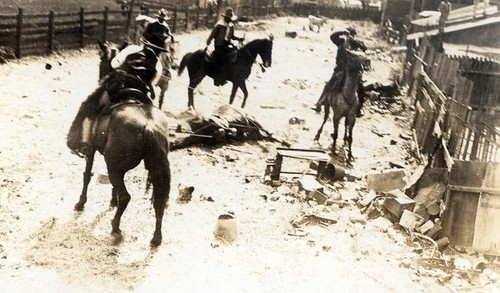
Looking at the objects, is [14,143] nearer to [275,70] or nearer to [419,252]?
[419,252]

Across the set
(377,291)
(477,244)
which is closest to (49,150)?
(377,291)

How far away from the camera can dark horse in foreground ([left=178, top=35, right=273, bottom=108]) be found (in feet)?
45.0

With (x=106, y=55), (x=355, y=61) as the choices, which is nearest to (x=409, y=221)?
(x=355, y=61)

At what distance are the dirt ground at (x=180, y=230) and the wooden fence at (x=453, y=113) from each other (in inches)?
43.2

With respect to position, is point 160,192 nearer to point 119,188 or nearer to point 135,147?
point 119,188

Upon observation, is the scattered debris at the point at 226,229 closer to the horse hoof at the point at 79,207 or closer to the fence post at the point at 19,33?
the horse hoof at the point at 79,207

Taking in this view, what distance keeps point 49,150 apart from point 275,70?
1239 centimetres

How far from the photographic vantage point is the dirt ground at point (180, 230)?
18.8 feet

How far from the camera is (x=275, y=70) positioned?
1997 centimetres

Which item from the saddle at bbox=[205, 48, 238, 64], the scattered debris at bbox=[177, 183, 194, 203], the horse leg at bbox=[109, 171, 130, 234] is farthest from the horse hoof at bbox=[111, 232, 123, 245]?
the saddle at bbox=[205, 48, 238, 64]

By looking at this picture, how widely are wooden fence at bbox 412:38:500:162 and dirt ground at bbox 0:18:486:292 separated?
1097mm

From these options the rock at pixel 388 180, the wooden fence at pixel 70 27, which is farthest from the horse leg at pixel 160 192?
the wooden fence at pixel 70 27

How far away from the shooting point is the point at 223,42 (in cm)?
1352

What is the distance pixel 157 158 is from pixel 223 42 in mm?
8002
